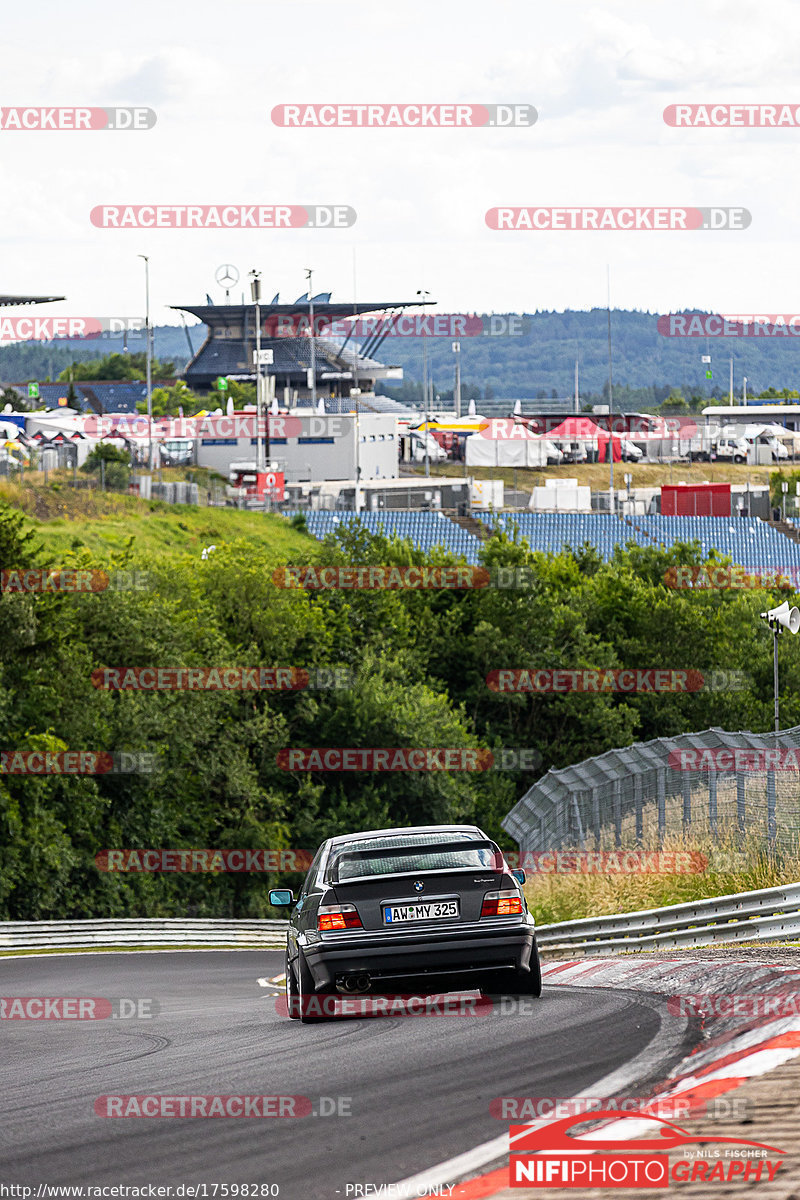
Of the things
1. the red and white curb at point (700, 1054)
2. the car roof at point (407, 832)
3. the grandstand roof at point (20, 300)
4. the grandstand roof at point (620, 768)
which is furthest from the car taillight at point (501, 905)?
the grandstand roof at point (20, 300)

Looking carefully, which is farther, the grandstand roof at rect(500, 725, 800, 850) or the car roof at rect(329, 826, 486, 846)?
the grandstand roof at rect(500, 725, 800, 850)

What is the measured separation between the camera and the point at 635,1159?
5070 mm

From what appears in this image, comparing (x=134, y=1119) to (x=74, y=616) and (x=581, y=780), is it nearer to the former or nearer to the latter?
(x=581, y=780)

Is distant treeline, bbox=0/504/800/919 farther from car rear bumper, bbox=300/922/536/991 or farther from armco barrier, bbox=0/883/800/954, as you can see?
car rear bumper, bbox=300/922/536/991

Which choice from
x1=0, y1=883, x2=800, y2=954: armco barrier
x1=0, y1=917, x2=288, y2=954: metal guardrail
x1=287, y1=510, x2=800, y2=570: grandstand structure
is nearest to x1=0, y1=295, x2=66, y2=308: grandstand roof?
x1=287, y1=510, x2=800, y2=570: grandstand structure

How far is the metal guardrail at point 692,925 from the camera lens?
12969 millimetres

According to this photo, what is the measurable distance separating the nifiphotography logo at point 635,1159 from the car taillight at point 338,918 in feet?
13.4

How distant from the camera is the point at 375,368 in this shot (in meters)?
160

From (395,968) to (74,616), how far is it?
32467 millimetres

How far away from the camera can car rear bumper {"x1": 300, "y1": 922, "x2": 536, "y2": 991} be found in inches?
368

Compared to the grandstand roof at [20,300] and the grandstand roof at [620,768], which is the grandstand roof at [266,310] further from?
the grandstand roof at [620,768]

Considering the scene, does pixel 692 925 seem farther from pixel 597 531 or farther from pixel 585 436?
pixel 585 436

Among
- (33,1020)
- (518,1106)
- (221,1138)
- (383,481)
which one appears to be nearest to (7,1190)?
(221,1138)

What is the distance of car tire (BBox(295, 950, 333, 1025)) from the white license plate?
629 millimetres
